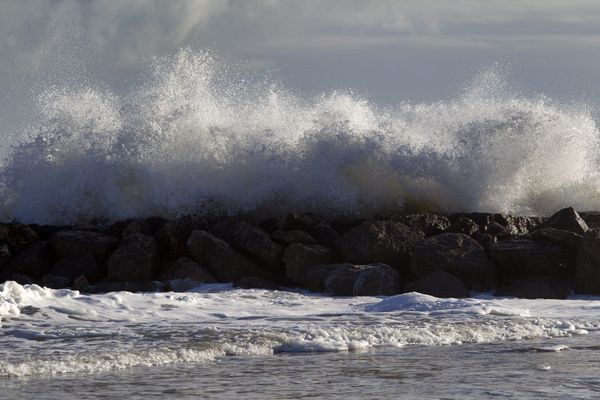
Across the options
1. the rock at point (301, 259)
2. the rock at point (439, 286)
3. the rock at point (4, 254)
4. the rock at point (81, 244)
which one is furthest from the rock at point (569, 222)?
the rock at point (4, 254)

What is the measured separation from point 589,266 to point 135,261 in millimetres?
5226

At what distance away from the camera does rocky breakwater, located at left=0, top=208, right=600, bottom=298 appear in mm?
11805

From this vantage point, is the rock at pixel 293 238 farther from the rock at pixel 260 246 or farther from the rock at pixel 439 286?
the rock at pixel 439 286

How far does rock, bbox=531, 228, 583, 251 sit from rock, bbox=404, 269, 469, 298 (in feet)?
4.70

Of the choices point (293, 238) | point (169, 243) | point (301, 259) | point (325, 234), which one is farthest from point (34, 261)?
point (325, 234)

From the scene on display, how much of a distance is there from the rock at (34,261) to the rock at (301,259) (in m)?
3.01

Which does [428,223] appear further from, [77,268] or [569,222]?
[77,268]

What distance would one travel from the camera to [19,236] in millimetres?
13609

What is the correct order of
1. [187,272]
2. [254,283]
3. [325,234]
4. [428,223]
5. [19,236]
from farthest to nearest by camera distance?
[19,236] < [428,223] < [325,234] < [187,272] < [254,283]

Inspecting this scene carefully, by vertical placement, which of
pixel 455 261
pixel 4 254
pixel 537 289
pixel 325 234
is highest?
pixel 325 234

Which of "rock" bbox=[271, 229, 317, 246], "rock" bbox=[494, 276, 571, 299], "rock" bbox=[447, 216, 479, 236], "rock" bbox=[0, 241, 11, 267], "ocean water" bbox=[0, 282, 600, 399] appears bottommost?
"ocean water" bbox=[0, 282, 600, 399]

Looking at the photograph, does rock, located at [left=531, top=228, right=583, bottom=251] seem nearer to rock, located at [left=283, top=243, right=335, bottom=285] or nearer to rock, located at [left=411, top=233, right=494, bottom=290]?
rock, located at [left=411, top=233, right=494, bottom=290]

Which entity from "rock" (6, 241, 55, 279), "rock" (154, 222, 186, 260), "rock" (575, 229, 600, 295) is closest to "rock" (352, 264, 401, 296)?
"rock" (575, 229, 600, 295)

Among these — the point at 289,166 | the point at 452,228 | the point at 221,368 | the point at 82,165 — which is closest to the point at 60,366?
the point at 221,368
